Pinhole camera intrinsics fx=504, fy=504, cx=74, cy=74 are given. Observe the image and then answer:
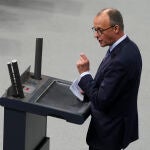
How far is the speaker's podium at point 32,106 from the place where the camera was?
8.73 feet

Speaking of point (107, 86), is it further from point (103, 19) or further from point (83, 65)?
point (103, 19)

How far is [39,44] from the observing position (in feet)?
9.73

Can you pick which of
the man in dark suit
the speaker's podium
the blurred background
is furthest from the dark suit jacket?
the blurred background

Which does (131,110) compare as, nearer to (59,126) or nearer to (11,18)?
(59,126)

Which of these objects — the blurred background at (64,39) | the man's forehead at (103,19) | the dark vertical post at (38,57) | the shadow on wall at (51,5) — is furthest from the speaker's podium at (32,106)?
the shadow on wall at (51,5)

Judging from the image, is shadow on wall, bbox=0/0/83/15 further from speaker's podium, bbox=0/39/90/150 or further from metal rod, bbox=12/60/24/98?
metal rod, bbox=12/60/24/98

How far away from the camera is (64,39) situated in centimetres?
611

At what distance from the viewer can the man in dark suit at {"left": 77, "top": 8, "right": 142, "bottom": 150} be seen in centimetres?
256

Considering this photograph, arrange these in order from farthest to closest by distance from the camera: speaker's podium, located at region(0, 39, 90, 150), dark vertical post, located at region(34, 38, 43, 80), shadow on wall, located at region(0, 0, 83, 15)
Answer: shadow on wall, located at region(0, 0, 83, 15) < dark vertical post, located at region(34, 38, 43, 80) < speaker's podium, located at region(0, 39, 90, 150)

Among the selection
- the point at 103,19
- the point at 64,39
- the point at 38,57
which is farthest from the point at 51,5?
the point at 103,19

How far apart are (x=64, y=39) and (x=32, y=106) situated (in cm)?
349

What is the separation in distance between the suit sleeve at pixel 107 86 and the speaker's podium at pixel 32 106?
117mm

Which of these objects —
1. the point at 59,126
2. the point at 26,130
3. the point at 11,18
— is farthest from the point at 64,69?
the point at 26,130

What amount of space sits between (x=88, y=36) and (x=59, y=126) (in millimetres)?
2161
